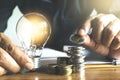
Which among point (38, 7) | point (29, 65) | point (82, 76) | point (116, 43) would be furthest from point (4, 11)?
point (116, 43)

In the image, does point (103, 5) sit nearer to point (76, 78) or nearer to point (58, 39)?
point (58, 39)

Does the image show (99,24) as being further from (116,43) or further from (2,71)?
(2,71)

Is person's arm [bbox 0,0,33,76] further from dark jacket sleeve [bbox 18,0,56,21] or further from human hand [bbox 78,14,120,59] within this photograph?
human hand [bbox 78,14,120,59]

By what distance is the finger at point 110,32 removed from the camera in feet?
5.30

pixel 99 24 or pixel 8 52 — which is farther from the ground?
pixel 99 24

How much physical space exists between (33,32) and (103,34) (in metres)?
0.40

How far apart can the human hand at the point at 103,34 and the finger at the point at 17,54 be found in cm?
36

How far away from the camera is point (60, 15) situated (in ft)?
5.16

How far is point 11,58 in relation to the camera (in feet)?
4.66

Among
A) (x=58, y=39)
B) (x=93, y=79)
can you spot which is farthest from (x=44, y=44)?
(x=93, y=79)

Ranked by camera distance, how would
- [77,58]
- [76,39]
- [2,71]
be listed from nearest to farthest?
[2,71] < [77,58] < [76,39]

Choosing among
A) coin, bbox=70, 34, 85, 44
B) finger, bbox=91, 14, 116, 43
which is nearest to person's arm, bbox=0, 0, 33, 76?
coin, bbox=70, 34, 85, 44

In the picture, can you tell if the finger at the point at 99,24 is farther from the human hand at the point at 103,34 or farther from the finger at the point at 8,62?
the finger at the point at 8,62

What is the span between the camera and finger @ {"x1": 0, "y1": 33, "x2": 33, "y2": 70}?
143cm
